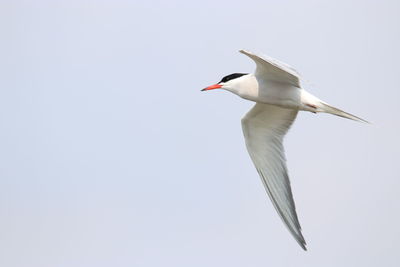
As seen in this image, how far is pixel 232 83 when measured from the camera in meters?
11.6

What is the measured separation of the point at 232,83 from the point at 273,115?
53.8 inches

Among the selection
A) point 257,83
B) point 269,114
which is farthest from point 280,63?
point 269,114

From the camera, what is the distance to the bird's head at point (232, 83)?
11555 millimetres

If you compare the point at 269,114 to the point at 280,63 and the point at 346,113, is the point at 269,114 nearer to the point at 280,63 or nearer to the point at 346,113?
the point at 346,113

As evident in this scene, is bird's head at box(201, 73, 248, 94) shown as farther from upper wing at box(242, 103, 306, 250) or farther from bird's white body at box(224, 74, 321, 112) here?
upper wing at box(242, 103, 306, 250)

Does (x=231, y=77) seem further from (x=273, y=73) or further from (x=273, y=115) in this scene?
(x=273, y=115)

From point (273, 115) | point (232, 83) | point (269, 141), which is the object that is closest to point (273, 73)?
point (232, 83)

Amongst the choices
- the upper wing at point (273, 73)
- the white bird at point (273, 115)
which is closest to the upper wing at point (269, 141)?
the white bird at point (273, 115)

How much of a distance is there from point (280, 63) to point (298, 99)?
Answer: 4.33 feet

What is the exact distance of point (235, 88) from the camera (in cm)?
1157

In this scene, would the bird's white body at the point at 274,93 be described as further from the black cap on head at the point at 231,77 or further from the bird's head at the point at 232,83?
the black cap on head at the point at 231,77

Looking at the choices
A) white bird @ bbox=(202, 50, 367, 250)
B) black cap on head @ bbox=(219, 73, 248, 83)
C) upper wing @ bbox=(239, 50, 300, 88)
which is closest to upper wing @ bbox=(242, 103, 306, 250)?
white bird @ bbox=(202, 50, 367, 250)

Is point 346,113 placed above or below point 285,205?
above

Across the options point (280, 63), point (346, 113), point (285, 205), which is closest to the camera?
point (280, 63)
